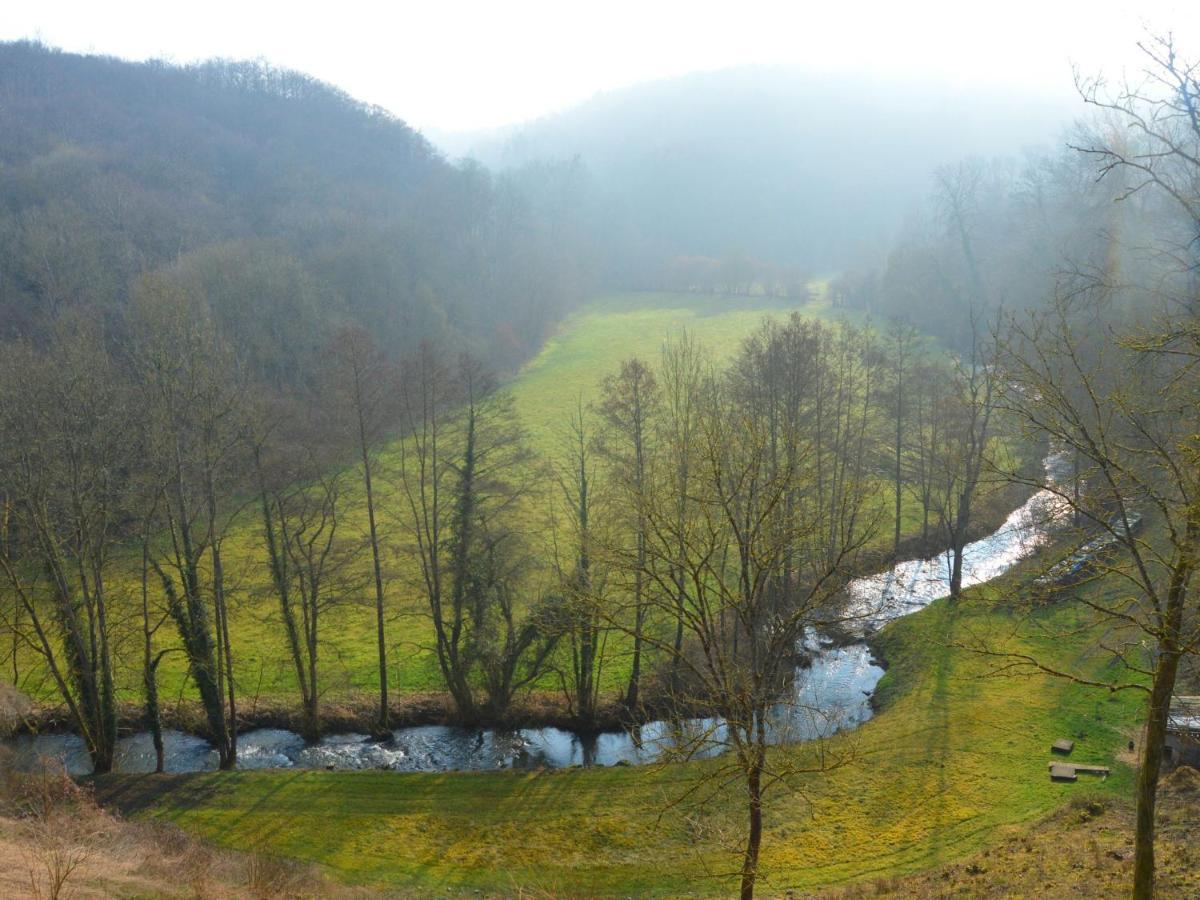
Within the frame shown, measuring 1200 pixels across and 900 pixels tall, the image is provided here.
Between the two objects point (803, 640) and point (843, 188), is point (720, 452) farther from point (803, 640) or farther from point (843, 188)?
point (843, 188)

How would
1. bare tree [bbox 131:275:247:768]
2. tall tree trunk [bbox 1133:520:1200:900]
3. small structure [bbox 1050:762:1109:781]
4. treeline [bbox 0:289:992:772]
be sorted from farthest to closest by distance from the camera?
bare tree [bbox 131:275:247:768], treeline [bbox 0:289:992:772], small structure [bbox 1050:762:1109:781], tall tree trunk [bbox 1133:520:1200:900]

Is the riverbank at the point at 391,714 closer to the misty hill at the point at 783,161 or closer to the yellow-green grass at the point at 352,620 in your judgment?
the yellow-green grass at the point at 352,620

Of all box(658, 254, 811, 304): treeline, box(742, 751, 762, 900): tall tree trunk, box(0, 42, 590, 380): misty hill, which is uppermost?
box(0, 42, 590, 380): misty hill

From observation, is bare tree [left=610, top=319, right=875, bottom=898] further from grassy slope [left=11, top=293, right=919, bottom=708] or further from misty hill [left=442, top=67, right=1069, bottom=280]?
misty hill [left=442, top=67, right=1069, bottom=280]

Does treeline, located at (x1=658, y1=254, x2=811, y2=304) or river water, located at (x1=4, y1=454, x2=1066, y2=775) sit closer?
river water, located at (x1=4, y1=454, x2=1066, y2=775)

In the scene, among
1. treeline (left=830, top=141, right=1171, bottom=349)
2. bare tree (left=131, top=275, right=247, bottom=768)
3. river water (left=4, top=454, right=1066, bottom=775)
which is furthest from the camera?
treeline (left=830, top=141, right=1171, bottom=349)

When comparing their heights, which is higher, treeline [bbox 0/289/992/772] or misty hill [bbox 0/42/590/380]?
misty hill [bbox 0/42/590/380]

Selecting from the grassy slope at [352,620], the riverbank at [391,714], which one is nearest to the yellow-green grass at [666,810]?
the riverbank at [391,714]

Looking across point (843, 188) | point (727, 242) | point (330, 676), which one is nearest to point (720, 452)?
point (330, 676)

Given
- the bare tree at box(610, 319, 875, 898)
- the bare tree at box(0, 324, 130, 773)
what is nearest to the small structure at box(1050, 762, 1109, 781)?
the bare tree at box(610, 319, 875, 898)
